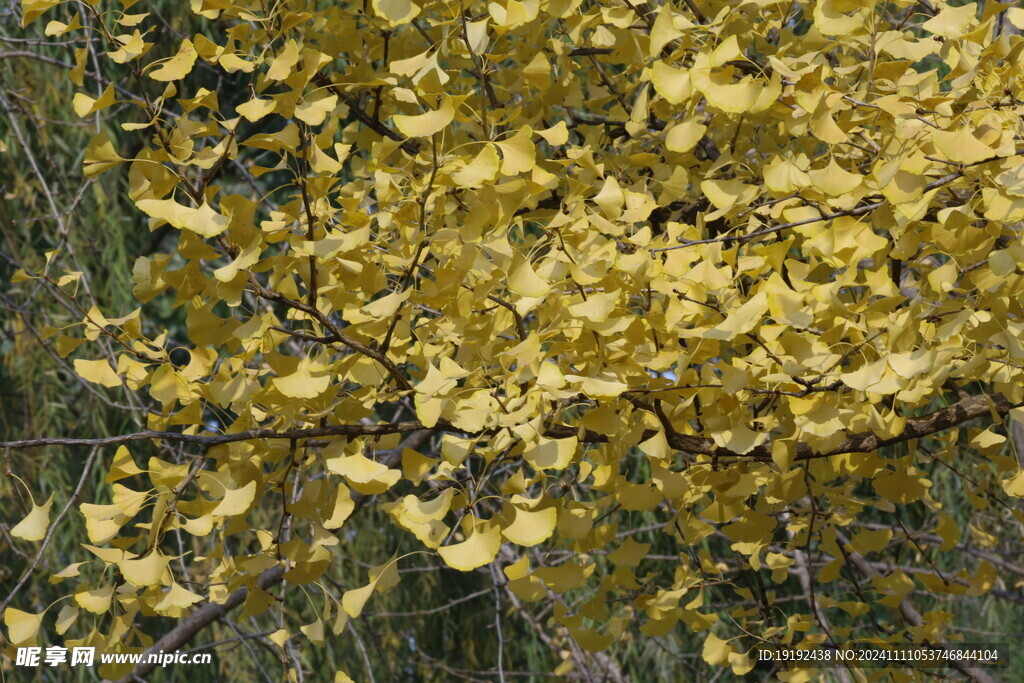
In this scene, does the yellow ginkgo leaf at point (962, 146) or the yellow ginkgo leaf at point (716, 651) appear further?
the yellow ginkgo leaf at point (716, 651)

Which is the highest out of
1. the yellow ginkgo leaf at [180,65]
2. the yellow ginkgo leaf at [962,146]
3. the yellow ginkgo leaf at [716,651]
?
the yellow ginkgo leaf at [180,65]

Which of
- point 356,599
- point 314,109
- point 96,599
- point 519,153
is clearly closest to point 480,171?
point 519,153

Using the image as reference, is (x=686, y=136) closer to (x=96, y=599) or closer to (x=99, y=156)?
(x=99, y=156)

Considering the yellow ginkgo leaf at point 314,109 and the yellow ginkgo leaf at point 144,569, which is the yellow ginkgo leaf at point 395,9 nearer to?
the yellow ginkgo leaf at point 314,109

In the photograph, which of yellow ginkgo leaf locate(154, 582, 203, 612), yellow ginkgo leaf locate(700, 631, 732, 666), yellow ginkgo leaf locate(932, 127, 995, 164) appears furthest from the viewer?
yellow ginkgo leaf locate(700, 631, 732, 666)

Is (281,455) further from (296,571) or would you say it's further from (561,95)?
(561,95)

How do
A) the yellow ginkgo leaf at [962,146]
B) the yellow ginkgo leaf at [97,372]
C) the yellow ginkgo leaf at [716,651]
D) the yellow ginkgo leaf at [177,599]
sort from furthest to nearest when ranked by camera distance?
the yellow ginkgo leaf at [716,651] → the yellow ginkgo leaf at [97,372] → the yellow ginkgo leaf at [177,599] → the yellow ginkgo leaf at [962,146]

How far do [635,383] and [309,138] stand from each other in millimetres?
414

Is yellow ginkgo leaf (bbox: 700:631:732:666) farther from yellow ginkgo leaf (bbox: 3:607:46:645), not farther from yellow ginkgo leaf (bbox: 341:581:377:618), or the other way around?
yellow ginkgo leaf (bbox: 3:607:46:645)

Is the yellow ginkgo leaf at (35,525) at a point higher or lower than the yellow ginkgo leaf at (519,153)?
lower

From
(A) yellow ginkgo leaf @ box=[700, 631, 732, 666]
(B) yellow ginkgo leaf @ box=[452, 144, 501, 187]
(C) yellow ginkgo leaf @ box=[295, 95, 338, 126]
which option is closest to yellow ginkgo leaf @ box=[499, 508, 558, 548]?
(B) yellow ginkgo leaf @ box=[452, 144, 501, 187]

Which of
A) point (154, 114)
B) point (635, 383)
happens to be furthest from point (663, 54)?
point (154, 114)

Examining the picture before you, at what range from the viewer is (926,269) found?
3.59 ft

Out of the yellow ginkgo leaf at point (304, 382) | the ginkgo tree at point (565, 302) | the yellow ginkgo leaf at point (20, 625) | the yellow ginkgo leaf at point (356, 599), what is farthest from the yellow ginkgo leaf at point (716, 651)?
the yellow ginkgo leaf at point (20, 625)
